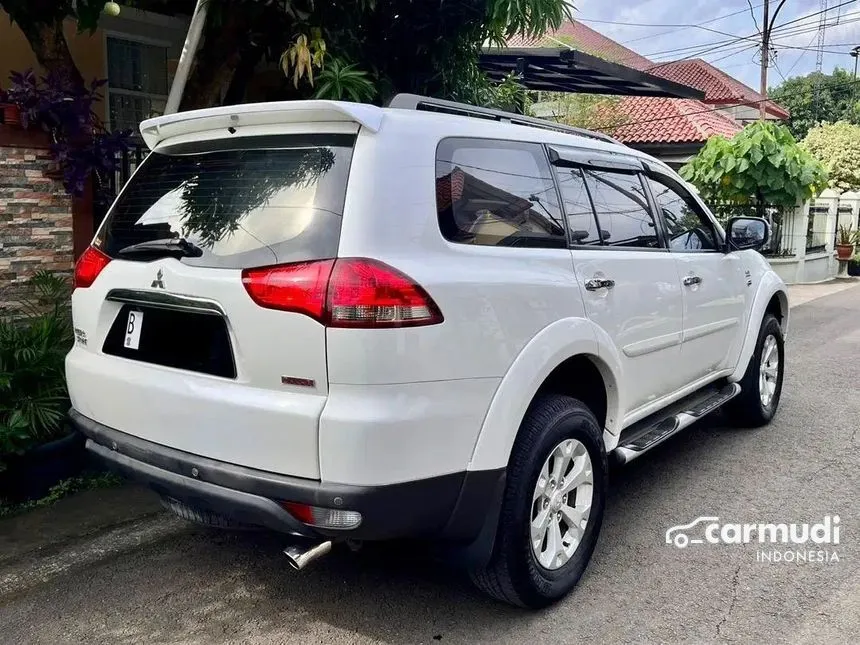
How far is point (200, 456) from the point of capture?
103 inches

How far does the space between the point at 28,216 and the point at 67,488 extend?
5.81ft

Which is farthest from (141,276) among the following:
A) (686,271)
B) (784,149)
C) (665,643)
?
(784,149)

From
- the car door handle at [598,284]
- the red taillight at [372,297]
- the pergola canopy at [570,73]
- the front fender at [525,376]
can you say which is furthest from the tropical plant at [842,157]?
the red taillight at [372,297]

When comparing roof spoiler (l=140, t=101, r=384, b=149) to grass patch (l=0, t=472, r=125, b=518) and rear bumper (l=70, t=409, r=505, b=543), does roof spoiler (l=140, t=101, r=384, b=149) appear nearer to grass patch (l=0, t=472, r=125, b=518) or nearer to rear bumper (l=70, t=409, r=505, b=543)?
rear bumper (l=70, t=409, r=505, b=543)

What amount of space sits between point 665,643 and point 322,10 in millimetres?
4742

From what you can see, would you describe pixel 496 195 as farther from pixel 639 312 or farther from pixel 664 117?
pixel 664 117

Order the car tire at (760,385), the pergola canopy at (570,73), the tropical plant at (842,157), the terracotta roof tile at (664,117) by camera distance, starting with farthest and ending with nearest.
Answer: the tropical plant at (842,157), the terracotta roof tile at (664,117), the pergola canopy at (570,73), the car tire at (760,385)

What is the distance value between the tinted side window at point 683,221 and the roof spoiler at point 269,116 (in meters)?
2.18

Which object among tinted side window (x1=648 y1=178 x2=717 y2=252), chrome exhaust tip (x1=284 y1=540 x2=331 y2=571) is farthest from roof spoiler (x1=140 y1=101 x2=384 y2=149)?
tinted side window (x1=648 y1=178 x2=717 y2=252)

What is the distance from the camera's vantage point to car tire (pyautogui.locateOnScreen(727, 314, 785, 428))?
5.23 metres

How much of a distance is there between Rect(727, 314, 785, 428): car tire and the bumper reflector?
11.7ft

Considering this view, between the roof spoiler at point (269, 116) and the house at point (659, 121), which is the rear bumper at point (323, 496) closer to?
the roof spoiler at point (269, 116)

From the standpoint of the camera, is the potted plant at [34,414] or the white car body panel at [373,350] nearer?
the white car body panel at [373,350]

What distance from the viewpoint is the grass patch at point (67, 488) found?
13.0 ft
